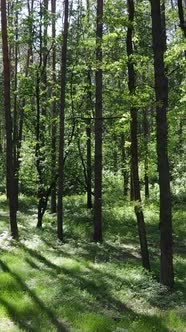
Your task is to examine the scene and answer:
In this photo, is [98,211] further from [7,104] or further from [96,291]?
[96,291]

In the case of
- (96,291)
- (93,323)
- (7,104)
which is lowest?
(96,291)

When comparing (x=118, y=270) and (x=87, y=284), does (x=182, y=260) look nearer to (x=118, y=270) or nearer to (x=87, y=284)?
(x=118, y=270)

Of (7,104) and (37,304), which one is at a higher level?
(7,104)

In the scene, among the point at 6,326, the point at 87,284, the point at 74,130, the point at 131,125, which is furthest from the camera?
the point at 74,130

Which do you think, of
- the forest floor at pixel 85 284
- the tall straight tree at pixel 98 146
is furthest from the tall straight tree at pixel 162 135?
the tall straight tree at pixel 98 146

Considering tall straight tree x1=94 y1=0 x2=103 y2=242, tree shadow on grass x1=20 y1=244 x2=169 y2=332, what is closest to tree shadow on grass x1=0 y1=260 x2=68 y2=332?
tree shadow on grass x1=20 y1=244 x2=169 y2=332

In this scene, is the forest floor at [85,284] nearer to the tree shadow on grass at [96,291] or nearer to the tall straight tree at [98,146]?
the tree shadow on grass at [96,291]

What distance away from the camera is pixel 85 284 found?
424 inches

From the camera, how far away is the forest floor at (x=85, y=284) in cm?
834

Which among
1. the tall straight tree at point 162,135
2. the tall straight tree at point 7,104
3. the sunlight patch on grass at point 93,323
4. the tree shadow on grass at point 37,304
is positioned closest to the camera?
the sunlight patch on grass at point 93,323

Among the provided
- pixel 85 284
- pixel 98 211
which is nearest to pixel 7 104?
pixel 98 211

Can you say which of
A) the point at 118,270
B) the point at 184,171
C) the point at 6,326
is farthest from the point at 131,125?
A: the point at 184,171

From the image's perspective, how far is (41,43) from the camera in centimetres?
1888

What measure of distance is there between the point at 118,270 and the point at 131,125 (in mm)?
4154
